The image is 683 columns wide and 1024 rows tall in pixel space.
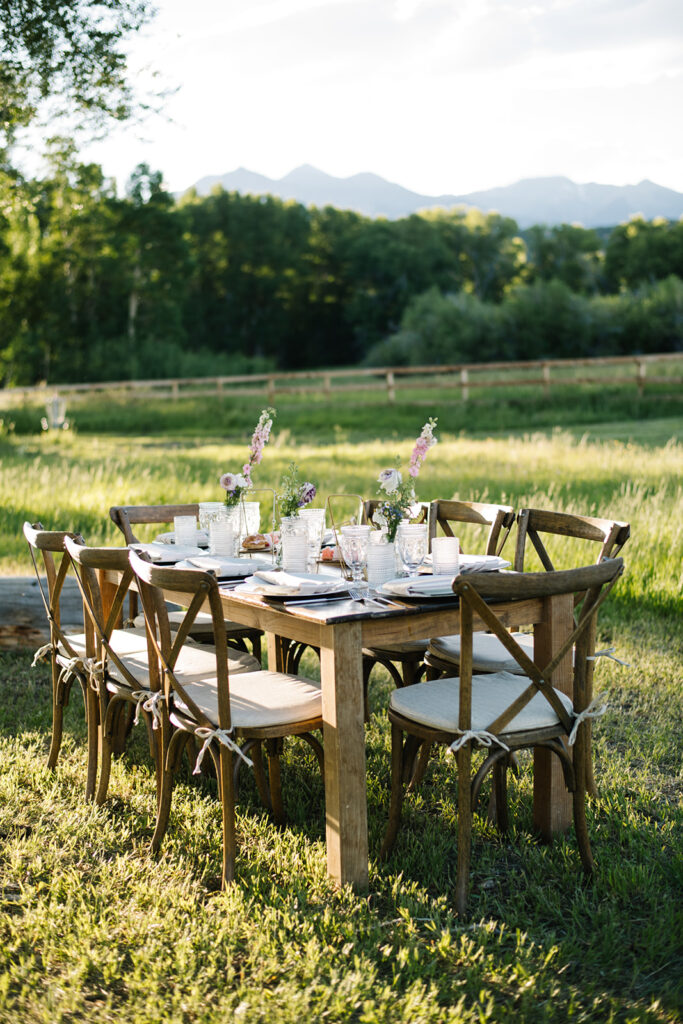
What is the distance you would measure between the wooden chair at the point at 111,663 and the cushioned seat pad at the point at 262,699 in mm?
149

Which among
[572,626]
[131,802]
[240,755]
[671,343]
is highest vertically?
[671,343]

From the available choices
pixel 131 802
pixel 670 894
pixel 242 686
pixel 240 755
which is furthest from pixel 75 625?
pixel 670 894

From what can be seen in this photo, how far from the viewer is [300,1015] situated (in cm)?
227

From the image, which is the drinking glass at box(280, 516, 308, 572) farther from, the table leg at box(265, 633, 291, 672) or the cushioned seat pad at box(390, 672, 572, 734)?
the table leg at box(265, 633, 291, 672)

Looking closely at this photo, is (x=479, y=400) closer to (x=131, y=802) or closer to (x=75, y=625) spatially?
(x=75, y=625)

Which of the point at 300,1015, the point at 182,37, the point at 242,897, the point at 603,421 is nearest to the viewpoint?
the point at 300,1015

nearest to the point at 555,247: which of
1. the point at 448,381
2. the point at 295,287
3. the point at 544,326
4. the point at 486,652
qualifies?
the point at 295,287

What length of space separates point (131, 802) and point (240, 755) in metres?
0.88

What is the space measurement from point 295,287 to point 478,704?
5708 cm

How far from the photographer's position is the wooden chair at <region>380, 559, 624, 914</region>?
103 inches

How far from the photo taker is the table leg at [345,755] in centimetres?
272

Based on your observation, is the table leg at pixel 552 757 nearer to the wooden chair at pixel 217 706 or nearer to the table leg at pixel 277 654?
the wooden chair at pixel 217 706

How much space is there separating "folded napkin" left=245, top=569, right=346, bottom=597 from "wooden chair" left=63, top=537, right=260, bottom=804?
42cm

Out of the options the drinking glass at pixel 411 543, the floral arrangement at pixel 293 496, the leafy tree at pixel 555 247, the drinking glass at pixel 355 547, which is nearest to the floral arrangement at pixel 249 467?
the floral arrangement at pixel 293 496
